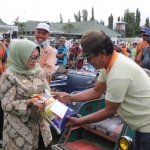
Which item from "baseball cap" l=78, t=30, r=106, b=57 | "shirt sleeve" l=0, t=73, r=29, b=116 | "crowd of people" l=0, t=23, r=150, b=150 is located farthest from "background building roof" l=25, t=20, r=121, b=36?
"baseball cap" l=78, t=30, r=106, b=57

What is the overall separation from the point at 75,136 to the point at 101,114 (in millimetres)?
1248

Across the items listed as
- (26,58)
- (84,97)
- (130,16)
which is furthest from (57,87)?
(130,16)

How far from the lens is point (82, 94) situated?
9.40 feet

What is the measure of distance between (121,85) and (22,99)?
0.99 meters

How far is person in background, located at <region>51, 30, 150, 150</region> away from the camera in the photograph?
208 centimetres

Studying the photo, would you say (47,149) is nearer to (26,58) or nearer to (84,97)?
(84,97)

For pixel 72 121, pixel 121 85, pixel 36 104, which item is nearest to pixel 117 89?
pixel 121 85

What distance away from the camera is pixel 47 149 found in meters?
2.75

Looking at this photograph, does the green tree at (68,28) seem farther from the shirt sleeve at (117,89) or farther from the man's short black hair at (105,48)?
the shirt sleeve at (117,89)

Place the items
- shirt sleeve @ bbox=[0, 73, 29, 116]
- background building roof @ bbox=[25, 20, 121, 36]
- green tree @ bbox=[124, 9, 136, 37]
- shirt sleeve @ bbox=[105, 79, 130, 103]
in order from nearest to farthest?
shirt sleeve @ bbox=[105, 79, 130, 103] → shirt sleeve @ bbox=[0, 73, 29, 116] → background building roof @ bbox=[25, 20, 121, 36] → green tree @ bbox=[124, 9, 136, 37]

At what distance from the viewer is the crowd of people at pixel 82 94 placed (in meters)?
2.11

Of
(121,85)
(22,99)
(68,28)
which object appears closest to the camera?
(121,85)

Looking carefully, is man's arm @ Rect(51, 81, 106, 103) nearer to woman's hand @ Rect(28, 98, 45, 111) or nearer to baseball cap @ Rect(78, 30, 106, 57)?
woman's hand @ Rect(28, 98, 45, 111)

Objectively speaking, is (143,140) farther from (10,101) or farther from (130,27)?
(130,27)
